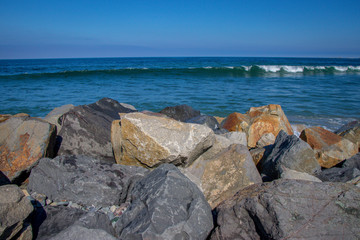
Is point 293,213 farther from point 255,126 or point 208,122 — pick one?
point 208,122

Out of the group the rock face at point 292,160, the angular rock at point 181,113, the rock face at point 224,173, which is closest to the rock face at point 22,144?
the rock face at point 224,173

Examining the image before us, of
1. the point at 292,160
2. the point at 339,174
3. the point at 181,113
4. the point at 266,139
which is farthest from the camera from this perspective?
the point at 181,113

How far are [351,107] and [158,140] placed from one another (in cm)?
1116

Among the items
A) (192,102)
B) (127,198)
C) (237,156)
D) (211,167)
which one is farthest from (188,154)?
(192,102)

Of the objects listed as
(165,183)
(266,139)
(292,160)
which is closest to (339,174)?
(292,160)

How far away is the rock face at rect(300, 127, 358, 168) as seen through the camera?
4.68 metres

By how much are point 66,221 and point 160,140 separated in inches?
54.3

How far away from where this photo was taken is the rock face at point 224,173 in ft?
11.0

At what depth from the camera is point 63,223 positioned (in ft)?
8.79

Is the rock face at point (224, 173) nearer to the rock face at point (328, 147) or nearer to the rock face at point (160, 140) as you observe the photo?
the rock face at point (160, 140)

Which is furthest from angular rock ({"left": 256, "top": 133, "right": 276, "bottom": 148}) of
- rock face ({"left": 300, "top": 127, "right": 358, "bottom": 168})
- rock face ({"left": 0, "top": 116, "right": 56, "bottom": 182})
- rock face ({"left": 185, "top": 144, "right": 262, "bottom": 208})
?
rock face ({"left": 0, "top": 116, "right": 56, "bottom": 182})

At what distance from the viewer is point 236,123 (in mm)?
6129

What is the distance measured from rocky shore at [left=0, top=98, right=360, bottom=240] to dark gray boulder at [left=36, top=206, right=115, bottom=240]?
0.03 feet

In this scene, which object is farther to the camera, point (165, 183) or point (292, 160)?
point (292, 160)
